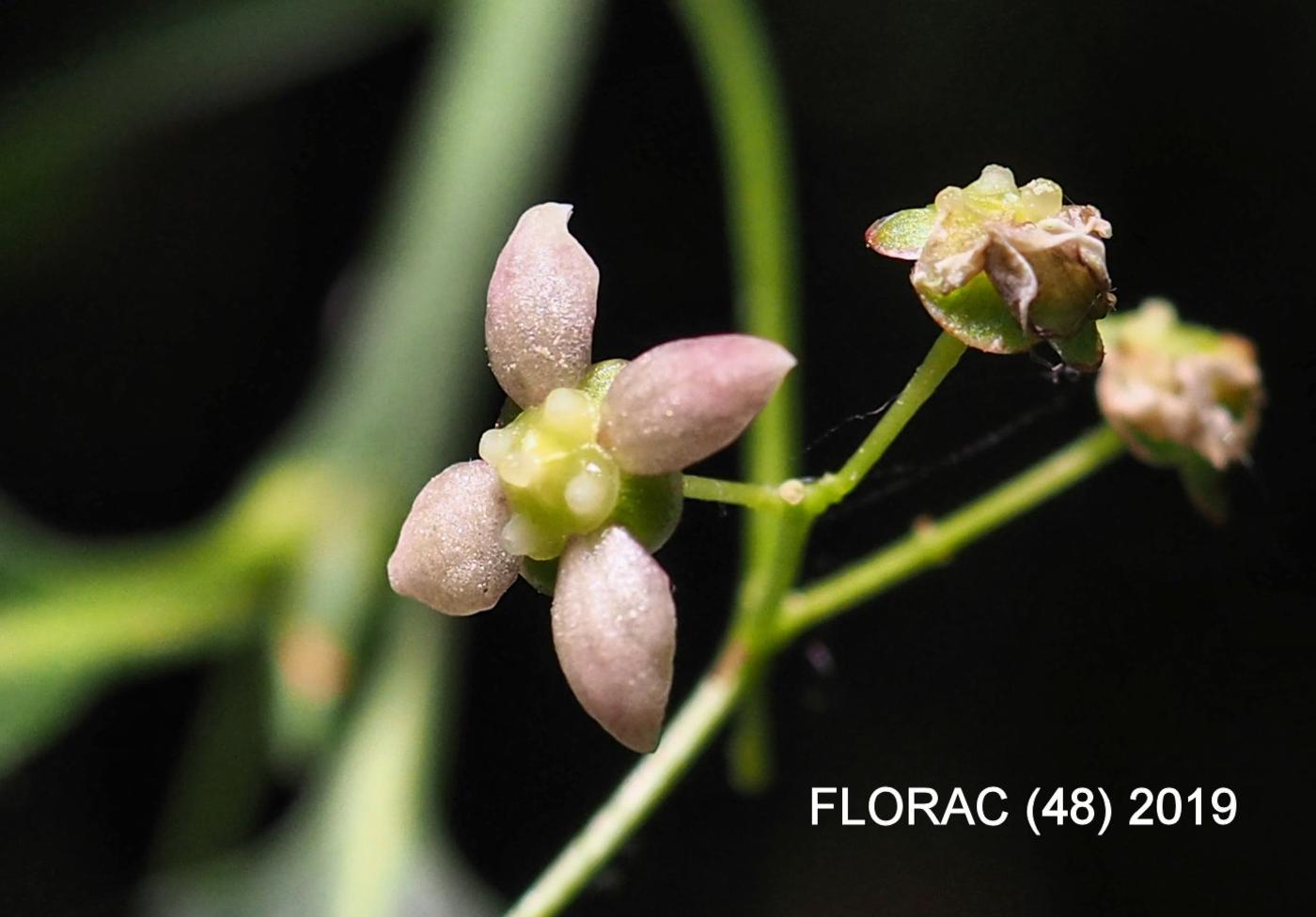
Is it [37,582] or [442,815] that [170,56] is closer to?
[37,582]

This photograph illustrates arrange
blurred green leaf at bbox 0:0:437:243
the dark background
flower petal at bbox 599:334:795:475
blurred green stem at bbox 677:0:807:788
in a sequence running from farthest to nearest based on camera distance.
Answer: blurred green leaf at bbox 0:0:437:243, the dark background, blurred green stem at bbox 677:0:807:788, flower petal at bbox 599:334:795:475

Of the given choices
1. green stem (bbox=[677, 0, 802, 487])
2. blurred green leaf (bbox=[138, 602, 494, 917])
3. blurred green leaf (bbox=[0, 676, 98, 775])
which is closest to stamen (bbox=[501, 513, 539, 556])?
green stem (bbox=[677, 0, 802, 487])

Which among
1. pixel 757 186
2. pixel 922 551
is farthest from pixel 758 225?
Result: pixel 922 551

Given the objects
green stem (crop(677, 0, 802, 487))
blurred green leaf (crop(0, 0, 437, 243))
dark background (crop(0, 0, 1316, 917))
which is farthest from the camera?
blurred green leaf (crop(0, 0, 437, 243))

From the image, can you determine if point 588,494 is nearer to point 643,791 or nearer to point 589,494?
point 589,494

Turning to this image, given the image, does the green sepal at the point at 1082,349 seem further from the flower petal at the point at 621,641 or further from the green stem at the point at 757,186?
the green stem at the point at 757,186

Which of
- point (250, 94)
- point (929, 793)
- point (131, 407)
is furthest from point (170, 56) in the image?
point (929, 793)

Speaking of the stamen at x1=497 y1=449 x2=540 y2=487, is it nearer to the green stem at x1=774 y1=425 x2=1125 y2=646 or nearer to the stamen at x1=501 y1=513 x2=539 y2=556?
the stamen at x1=501 y1=513 x2=539 y2=556
